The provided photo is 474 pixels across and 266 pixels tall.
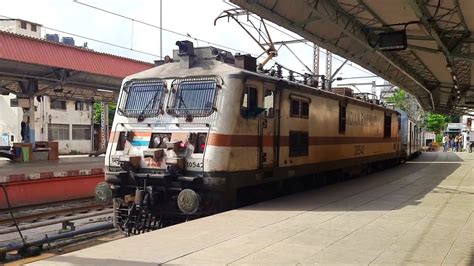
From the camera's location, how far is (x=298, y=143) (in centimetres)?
1177

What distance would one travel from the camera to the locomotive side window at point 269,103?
1016cm

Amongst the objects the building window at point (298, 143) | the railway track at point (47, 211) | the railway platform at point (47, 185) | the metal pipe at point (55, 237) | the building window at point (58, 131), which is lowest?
→ the railway track at point (47, 211)

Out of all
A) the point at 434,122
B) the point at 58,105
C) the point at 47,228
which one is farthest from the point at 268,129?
the point at 434,122

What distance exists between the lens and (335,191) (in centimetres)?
1281

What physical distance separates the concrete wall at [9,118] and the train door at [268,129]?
4143cm

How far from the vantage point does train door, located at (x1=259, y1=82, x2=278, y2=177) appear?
10.2m

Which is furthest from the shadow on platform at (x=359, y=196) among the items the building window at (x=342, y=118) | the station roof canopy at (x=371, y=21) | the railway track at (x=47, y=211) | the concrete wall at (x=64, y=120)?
the concrete wall at (x=64, y=120)

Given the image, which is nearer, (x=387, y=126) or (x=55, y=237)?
(x=55, y=237)

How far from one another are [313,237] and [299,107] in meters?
5.03

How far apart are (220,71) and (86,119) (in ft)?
155

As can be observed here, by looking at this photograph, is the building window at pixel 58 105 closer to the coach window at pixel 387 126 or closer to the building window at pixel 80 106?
the building window at pixel 80 106

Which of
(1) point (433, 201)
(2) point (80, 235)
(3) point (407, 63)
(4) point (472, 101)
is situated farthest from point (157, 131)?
(4) point (472, 101)

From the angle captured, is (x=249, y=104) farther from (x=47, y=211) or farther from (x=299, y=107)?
(x=47, y=211)

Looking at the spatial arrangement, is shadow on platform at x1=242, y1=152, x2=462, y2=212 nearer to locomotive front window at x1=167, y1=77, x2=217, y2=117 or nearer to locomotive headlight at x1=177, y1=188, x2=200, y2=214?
locomotive headlight at x1=177, y1=188, x2=200, y2=214
